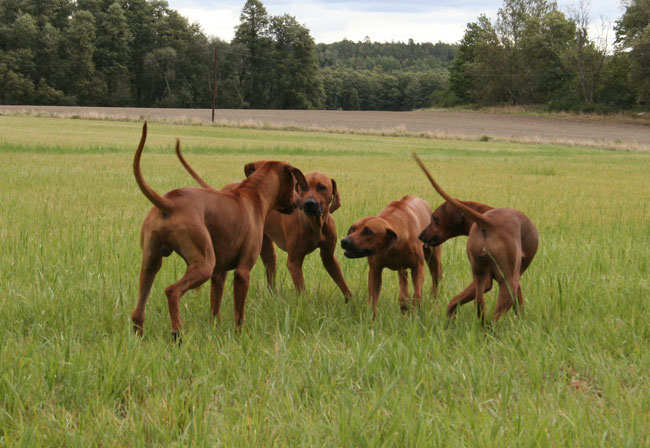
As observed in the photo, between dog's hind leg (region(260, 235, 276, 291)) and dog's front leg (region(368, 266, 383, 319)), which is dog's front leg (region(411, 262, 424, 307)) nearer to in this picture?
dog's front leg (region(368, 266, 383, 319))

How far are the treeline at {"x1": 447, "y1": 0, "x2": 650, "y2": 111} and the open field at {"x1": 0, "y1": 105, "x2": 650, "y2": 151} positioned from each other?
5.98 m

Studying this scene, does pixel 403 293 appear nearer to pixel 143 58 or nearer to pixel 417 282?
pixel 417 282

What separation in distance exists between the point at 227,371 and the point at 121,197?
7.52 m

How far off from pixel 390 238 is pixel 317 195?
711mm

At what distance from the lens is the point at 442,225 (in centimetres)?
384

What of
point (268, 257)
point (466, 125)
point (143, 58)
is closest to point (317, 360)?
point (268, 257)

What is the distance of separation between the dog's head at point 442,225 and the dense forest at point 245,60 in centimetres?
7506

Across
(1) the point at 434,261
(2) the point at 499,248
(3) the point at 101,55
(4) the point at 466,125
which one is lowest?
(1) the point at 434,261

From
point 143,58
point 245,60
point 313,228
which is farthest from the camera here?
point 245,60

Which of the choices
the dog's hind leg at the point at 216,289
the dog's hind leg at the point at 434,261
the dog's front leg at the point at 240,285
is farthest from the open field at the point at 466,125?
the dog's front leg at the point at 240,285

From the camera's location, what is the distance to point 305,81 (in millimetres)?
113312

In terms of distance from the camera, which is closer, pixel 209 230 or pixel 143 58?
pixel 209 230

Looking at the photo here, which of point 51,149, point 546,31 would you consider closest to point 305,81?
point 546,31

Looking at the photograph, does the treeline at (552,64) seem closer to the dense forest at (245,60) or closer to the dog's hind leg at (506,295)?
the dense forest at (245,60)
